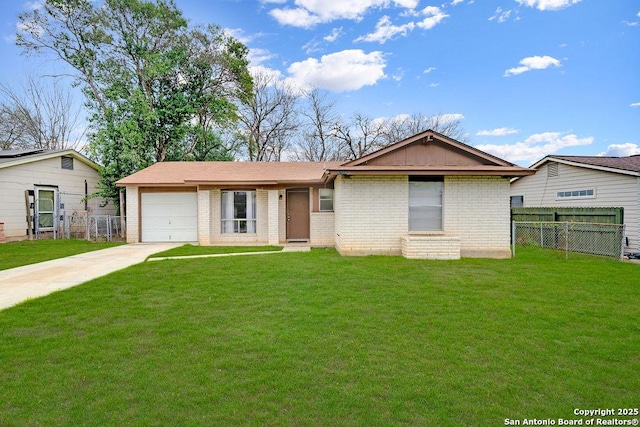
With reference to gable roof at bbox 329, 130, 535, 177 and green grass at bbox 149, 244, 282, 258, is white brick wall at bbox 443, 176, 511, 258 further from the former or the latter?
green grass at bbox 149, 244, 282, 258

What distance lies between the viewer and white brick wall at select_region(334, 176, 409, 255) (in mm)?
10867

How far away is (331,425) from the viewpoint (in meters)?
2.62

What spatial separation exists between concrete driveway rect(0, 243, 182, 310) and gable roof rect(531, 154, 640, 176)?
52.1ft

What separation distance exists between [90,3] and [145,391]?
82.9 feet

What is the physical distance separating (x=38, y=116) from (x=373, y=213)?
30635 millimetres

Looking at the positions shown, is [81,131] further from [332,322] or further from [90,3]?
[332,322]

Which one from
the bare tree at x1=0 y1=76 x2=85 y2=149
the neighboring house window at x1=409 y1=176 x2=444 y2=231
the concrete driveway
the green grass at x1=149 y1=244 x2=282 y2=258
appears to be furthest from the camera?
the bare tree at x1=0 y1=76 x2=85 y2=149

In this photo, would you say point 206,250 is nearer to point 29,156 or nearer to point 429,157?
point 429,157

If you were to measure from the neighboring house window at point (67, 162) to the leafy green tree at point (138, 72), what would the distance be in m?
1.11

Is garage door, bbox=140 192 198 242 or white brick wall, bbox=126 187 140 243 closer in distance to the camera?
white brick wall, bbox=126 187 140 243

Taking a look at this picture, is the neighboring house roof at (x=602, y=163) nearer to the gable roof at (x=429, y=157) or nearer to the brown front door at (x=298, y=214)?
the gable roof at (x=429, y=157)

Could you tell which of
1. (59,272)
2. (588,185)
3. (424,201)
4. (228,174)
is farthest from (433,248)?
(59,272)

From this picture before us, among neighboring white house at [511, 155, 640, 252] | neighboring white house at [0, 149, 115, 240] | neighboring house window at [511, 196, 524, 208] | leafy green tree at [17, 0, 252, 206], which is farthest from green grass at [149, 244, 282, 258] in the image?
neighboring house window at [511, 196, 524, 208]

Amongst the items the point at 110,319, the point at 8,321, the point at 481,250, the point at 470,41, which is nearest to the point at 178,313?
the point at 110,319
